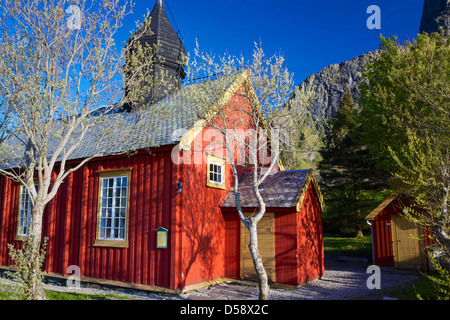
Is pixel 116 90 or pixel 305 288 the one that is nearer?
pixel 116 90

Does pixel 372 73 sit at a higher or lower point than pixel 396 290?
higher

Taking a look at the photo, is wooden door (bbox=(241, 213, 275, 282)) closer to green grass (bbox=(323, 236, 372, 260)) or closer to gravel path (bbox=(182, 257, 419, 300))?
gravel path (bbox=(182, 257, 419, 300))

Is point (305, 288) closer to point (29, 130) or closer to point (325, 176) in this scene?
point (29, 130)

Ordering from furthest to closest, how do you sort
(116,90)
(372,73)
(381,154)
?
1. (372,73)
2. (381,154)
3. (116,90)

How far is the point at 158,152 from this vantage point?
10.0 m

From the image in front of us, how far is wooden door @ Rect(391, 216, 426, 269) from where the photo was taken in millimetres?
13844

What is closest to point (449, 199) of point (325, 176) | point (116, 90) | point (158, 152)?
point (158, 152)

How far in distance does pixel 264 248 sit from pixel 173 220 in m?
3.05

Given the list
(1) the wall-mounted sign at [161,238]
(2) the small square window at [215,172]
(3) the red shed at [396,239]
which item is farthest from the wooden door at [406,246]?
(1) the wall-mounted sign at [161,238]

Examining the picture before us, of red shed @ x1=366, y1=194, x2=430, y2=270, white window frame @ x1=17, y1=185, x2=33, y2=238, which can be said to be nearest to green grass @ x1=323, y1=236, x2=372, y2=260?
red shed @ x1=366, y1=194, x2=430, y2=270

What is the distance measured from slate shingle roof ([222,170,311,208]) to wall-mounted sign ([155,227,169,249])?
2.58 metres

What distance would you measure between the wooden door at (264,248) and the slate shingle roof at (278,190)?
54cm

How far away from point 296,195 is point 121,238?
5.54 m
